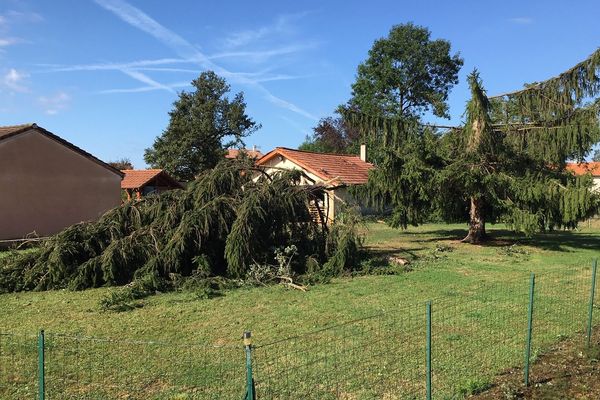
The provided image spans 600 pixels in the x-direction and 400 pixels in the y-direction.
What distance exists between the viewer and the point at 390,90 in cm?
4219

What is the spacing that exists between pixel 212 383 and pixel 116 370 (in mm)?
1117

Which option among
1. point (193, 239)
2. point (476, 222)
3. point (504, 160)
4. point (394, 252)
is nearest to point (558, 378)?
point (193, 239)

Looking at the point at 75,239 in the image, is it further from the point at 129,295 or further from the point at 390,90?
the point at 390,90

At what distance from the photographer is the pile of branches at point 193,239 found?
9914 millimetres

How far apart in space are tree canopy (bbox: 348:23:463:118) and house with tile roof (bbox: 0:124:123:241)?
82.4 feet

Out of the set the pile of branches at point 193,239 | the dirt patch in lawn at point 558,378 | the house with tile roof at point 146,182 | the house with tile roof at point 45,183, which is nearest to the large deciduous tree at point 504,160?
the pile of branches at point 193,239

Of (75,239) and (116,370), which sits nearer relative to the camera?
(116,370)

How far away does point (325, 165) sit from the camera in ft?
94.8

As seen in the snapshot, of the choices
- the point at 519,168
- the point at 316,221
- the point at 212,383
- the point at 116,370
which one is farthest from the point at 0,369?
the point at 519,168

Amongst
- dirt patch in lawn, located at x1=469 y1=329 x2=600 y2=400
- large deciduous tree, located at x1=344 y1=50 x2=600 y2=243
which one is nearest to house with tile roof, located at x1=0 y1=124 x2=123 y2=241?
large deciduous tree, located at x1=344 y1=50 x2=600 y2=243

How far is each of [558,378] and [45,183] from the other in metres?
19.7

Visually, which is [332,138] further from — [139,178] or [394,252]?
[394,252]

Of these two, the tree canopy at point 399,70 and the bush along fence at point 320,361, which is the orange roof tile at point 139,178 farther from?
the bush along fence at point 320,361

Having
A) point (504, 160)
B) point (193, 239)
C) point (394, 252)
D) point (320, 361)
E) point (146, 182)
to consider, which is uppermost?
point (504, 160)
